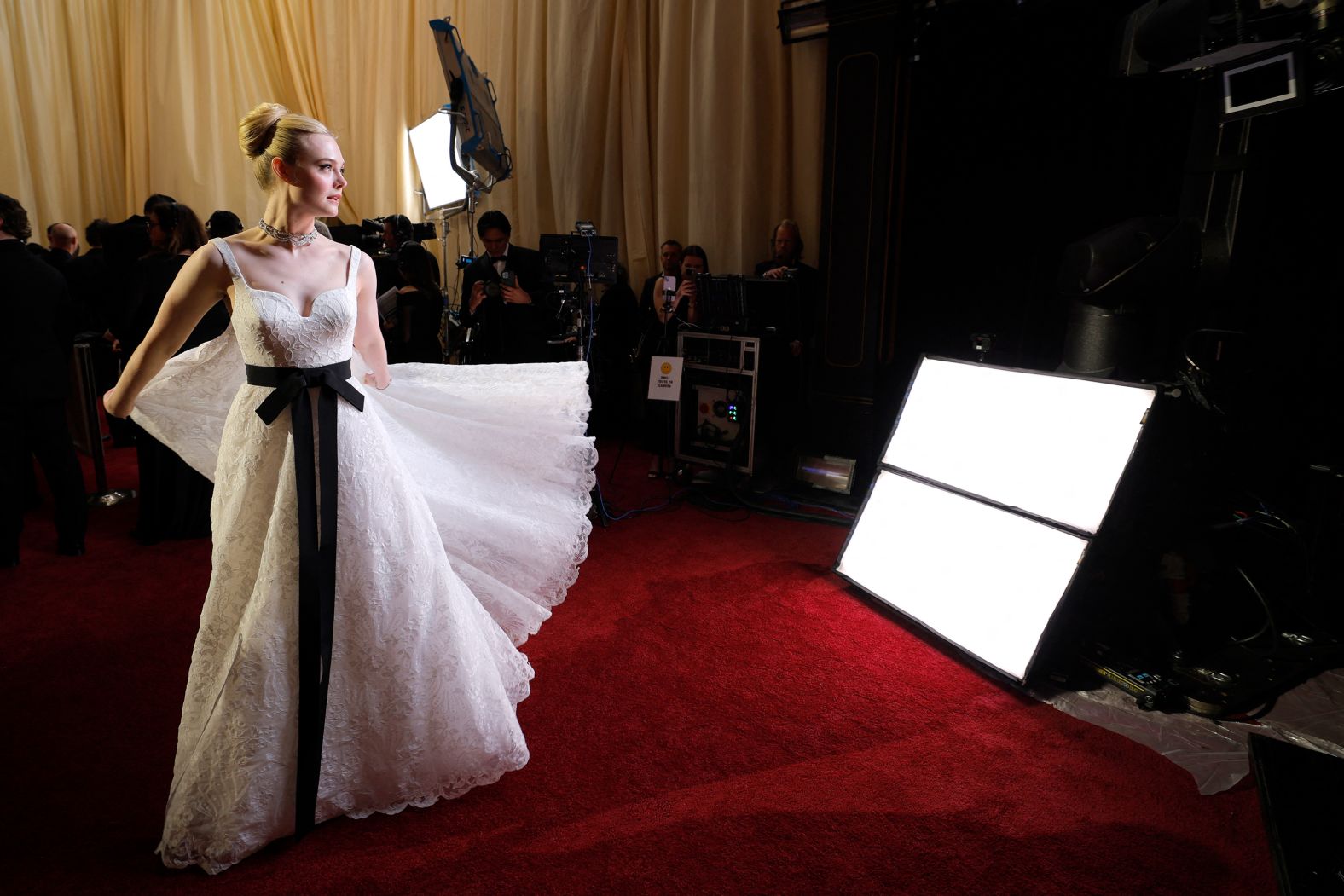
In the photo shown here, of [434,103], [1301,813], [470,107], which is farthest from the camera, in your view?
[434,103]

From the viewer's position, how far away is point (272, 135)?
1660mm

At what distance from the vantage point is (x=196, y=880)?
1.67 meters

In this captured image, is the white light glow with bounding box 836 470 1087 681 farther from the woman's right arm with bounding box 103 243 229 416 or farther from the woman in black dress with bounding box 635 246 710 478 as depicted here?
the woman's right arm with bounding box 103 243 229 416

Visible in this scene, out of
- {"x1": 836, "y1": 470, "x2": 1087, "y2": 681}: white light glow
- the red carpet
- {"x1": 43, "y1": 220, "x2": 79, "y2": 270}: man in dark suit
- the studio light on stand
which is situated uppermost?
the studio light on stand

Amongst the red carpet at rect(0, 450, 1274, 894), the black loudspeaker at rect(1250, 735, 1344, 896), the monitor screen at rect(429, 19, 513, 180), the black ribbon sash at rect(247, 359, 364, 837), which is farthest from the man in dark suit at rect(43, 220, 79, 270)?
the black loudspeaker at rect(1250, 735, 1344, 896)

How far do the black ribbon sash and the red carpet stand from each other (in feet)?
1.09

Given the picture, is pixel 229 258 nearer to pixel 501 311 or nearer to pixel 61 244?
pixel 501 311

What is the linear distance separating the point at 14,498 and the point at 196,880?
2646 mm

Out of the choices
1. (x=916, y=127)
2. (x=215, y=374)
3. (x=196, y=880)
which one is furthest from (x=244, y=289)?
(x=916, y=127)

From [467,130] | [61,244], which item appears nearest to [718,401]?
[467,130]

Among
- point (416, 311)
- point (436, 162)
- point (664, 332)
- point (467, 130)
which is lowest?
point (664, 332)

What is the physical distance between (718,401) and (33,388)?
3291 mm

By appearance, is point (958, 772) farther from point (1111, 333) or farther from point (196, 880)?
point (196, 880)

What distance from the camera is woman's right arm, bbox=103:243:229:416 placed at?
1.62 meters
